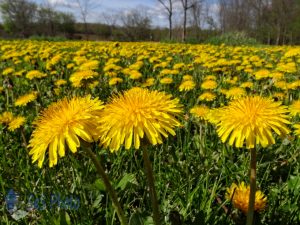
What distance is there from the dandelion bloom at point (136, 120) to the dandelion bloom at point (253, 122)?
180mm

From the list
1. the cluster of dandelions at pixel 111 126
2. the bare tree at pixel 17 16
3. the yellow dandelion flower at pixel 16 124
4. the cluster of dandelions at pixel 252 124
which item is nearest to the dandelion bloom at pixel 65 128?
the cluster of dandelions at pixel 111 126

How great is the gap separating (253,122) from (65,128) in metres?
0.59

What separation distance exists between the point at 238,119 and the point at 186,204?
70 centimetres

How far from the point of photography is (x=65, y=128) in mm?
1082

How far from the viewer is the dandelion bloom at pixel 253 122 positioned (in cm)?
109

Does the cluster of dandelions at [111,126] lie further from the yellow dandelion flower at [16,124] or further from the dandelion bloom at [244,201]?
the yellow dandelion flower at [16,124]

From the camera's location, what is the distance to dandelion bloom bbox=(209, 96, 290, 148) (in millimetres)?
1095

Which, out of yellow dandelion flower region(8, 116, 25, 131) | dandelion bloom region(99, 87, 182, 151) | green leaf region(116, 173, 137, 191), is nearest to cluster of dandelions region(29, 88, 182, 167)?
dandelion bloom region(99, 87, 182, 151)

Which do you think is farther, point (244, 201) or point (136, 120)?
point (244, 201)

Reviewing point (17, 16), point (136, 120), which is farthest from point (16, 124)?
point (17, 16)

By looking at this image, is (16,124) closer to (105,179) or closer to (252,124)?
(105,179)

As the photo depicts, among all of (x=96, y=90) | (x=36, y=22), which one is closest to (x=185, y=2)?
(x=96, y=90)

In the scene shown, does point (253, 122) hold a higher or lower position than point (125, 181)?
higher

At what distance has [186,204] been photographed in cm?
170
